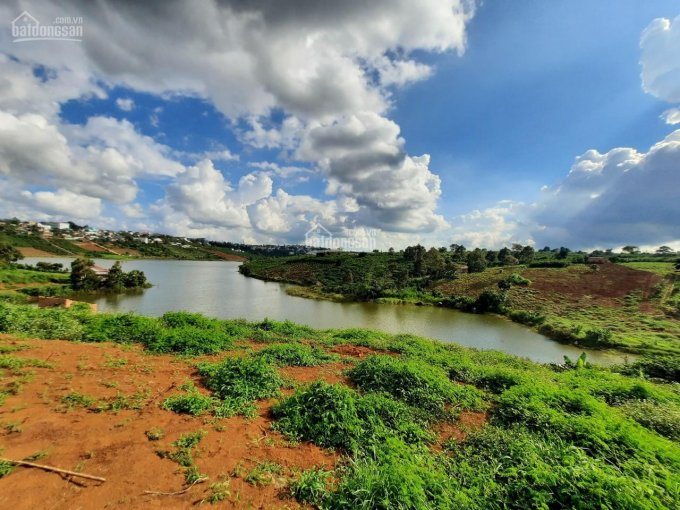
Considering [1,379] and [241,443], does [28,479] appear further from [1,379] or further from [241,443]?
[1,379]

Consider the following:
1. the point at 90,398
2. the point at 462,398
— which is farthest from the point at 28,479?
the point at 462,398

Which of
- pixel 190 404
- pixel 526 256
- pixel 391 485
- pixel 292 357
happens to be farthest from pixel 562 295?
pixel 190 404

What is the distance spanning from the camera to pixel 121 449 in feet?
14.4

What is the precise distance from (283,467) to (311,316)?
2758 centimetres

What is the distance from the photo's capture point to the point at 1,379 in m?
5.95

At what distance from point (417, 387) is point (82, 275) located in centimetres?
4506

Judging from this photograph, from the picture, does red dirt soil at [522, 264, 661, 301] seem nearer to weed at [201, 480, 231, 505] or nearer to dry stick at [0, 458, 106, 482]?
weed at [201, 480, 231, 505]

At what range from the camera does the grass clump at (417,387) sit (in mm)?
6769

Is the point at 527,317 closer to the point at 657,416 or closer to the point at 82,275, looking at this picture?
the point at 657,416

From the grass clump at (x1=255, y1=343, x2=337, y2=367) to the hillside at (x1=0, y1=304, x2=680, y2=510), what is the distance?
0.33 ft

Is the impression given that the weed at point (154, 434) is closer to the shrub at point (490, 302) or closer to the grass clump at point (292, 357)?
the grass clump at point (292, 357)

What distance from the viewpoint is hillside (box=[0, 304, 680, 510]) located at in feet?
12.0

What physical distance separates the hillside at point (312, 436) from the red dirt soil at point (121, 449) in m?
0.02

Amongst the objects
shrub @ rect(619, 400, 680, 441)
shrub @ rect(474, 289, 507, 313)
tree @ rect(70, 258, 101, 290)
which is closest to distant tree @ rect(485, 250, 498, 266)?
shrub @ rect(474, 289, 507, 313)
